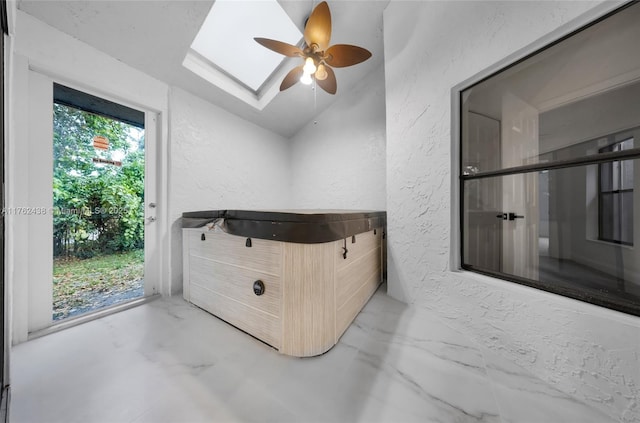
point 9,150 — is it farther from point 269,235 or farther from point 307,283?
point 307,283

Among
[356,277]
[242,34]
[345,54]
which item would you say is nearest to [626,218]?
[356,277]

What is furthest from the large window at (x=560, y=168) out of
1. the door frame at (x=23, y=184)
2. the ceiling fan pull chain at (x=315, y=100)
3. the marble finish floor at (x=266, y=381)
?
the door frame at (x=23, y=184)

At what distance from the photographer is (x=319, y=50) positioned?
5.13ft

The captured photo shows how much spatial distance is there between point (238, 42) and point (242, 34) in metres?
0.08

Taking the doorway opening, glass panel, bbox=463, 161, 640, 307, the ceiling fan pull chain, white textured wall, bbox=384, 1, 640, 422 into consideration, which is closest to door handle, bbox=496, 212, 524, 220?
glass panel, bbox=463, 161, 640, 307

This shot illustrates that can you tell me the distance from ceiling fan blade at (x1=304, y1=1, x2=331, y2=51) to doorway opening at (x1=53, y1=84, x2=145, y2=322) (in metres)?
1.62

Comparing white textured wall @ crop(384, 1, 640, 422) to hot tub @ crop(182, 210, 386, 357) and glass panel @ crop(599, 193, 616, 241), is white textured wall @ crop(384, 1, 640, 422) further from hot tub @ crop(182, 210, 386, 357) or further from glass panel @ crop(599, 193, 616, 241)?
glass panel @ crop(599, 193, 616, 241)

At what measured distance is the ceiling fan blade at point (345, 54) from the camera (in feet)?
5.13

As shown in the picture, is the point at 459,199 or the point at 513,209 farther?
the point at 513,209

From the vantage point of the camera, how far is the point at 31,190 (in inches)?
47.2

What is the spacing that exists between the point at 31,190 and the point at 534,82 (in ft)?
11.7

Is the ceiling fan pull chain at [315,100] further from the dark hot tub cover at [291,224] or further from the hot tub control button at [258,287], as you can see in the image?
the hot tub control button at [258,287]

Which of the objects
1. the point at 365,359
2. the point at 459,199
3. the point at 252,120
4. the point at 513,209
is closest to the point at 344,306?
the point at 365,359

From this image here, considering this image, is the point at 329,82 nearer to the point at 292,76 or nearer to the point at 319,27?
the point at 292,76
